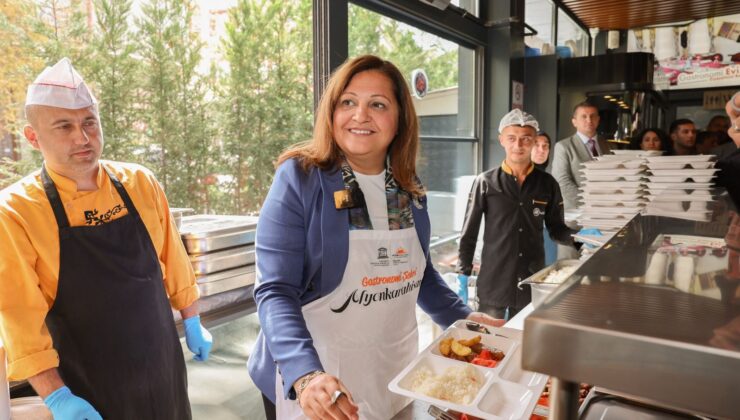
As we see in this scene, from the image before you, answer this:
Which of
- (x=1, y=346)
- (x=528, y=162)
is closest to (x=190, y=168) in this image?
(x=1, y=346)

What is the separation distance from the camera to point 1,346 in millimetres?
1412

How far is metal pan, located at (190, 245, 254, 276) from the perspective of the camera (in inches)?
88.4

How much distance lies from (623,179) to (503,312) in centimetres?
106

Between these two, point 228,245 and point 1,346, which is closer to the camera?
point 1,346

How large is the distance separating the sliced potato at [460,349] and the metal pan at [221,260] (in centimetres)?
135

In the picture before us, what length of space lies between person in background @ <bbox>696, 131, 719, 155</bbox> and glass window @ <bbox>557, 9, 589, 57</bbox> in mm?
2029

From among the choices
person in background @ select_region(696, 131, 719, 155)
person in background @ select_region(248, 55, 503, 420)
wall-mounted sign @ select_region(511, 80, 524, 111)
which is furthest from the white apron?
person in background @ select_region(696, 131, 719, 155)

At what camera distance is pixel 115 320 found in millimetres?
1676

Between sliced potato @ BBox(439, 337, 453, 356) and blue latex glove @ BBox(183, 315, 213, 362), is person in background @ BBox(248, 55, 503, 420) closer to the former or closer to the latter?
sliced potato @ BBox(439, 337, 453, 356)

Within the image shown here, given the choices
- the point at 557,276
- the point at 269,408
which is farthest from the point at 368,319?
the point at 557,276

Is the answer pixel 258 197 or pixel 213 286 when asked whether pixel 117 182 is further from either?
pixel 258 197

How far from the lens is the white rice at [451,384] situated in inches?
40.2

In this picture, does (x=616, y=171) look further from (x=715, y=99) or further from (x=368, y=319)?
(x=715, y=99)

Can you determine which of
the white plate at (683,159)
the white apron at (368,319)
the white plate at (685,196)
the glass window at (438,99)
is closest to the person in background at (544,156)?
the glass window at (438,99)
